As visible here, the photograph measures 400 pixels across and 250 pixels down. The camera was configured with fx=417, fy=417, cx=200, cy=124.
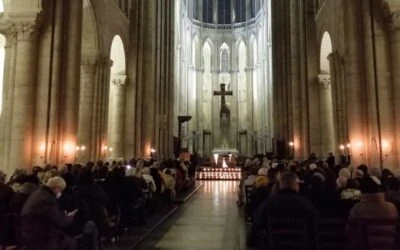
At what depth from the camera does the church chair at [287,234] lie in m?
5.15

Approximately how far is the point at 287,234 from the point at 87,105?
57.7 feet

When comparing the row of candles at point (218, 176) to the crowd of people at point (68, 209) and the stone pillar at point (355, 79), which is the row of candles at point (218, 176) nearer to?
the stone pillar at point (355, 79)

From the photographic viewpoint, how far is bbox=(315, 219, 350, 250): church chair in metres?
5.30

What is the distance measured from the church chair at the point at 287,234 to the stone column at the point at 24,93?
456 inches

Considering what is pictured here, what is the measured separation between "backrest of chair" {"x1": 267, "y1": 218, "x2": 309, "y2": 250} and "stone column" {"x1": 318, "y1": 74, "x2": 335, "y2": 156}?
19.6m

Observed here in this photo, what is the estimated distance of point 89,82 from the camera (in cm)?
2141

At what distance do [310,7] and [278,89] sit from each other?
8732 millimetres

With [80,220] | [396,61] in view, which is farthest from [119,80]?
[80,220]

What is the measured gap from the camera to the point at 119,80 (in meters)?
Answer: 25.9

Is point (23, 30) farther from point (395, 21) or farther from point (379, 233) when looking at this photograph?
point (379, 233)

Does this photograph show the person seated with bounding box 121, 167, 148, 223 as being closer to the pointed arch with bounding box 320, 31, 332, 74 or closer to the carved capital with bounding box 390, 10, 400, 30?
the carved capital with bounding box 390, 10, 400, 30

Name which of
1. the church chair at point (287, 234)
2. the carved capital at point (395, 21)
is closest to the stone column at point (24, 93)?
the church chair at point (287, 234)

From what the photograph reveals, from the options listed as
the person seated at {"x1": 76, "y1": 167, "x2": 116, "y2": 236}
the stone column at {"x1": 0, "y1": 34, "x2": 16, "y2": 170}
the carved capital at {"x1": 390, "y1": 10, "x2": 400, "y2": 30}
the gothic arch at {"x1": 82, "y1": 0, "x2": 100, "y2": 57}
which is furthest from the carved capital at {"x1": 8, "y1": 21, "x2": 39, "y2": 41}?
the carved capital at {"x1": 390, "y1": 10, "x2": 400, "y2": 30}

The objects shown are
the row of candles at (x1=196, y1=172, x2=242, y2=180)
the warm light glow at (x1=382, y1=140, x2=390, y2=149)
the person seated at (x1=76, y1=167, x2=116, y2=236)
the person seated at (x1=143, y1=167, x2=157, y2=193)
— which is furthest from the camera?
the row of candles at (x1=196, y1=172, x2=242, y2=180)
